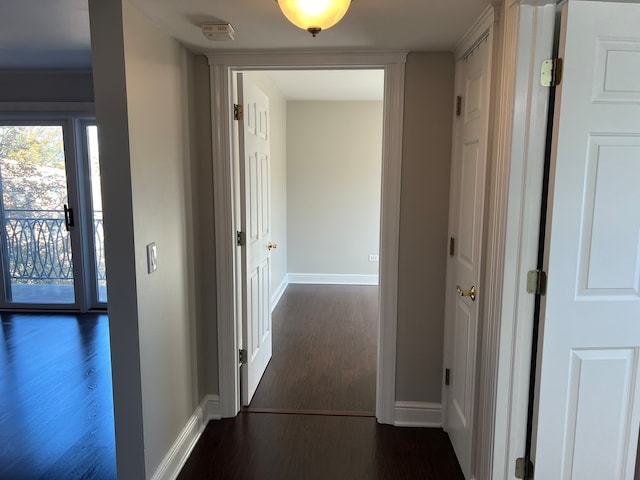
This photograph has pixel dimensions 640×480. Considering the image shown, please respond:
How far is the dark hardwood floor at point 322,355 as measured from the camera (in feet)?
9.15

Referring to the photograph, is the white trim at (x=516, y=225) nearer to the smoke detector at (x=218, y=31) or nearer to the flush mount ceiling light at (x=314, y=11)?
the flush mount ceiling light at (x=314, y=11)

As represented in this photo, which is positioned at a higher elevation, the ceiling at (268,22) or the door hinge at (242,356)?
the ceiling at (268,22)

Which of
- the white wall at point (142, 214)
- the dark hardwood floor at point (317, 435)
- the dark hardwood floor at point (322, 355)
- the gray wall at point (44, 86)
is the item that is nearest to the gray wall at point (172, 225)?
the white wall at point (142, 214)

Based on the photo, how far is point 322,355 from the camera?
349 centimetres

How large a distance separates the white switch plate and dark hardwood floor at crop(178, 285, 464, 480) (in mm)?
1055

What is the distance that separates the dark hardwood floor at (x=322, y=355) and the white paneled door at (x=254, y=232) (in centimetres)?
18

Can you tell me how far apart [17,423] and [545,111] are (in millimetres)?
3144

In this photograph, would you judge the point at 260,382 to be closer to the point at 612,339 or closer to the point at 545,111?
the point at 612,339

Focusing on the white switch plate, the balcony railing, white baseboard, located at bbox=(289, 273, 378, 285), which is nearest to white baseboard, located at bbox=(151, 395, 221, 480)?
the white switch plate

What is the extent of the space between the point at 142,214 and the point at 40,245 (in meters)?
3.48

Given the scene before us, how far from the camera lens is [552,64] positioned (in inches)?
58.3

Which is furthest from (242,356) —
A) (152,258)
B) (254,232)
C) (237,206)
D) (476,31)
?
(476,31)

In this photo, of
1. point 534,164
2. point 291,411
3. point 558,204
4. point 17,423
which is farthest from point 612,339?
point 17,423

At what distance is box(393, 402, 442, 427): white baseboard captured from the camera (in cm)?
249
